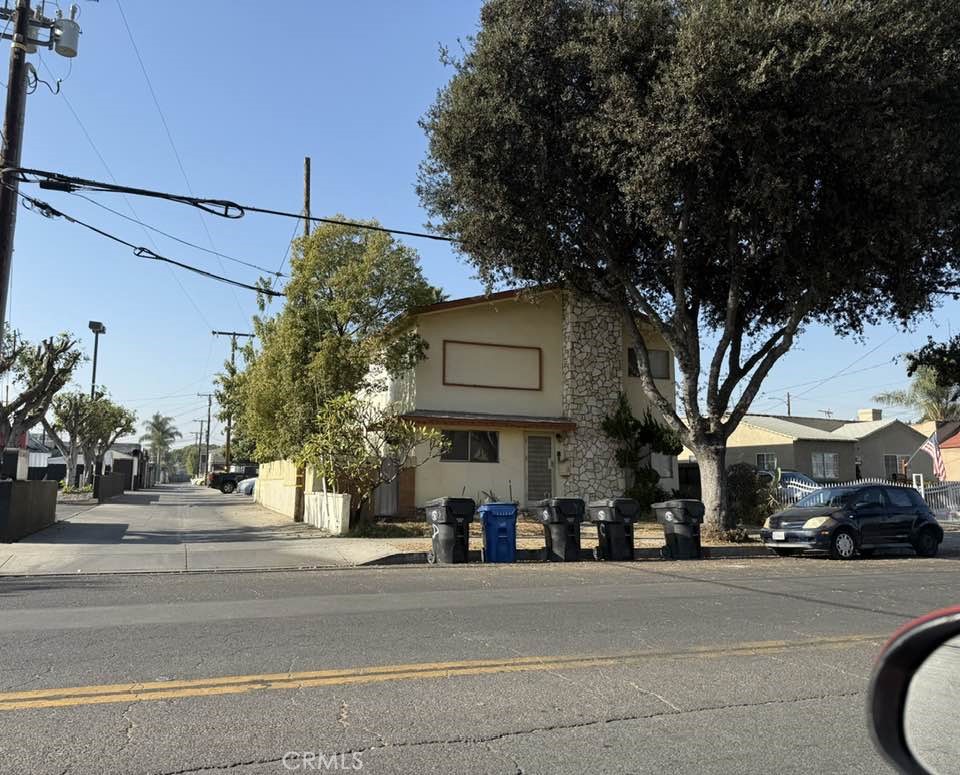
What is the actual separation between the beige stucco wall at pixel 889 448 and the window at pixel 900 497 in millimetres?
25408

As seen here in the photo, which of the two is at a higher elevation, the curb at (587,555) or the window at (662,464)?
the window at (662,464)

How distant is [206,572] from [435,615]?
563 centimetres

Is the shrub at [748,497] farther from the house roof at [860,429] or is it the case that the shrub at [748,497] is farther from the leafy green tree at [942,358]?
the house roof at [860,429]

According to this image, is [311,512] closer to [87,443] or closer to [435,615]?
[435,615]

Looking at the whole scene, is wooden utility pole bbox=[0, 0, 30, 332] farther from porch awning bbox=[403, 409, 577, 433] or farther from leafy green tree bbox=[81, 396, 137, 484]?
leafy green tree bbox=[81, 396, 137, 484]

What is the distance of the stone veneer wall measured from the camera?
2323 centimetres

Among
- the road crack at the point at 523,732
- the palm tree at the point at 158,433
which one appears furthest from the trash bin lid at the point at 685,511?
the palm tree at the point at 158,433

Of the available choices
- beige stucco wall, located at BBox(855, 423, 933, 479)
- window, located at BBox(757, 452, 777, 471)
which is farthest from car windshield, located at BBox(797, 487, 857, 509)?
beige stucco wall, located at BBox(855, 423, 933, 479)

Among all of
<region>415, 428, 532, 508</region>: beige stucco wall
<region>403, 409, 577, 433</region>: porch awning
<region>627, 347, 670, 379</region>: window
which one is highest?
<region>627, 347, 670, 379</region>: window

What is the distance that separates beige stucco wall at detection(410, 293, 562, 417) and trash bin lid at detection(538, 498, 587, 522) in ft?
26.1

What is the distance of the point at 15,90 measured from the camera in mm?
15547

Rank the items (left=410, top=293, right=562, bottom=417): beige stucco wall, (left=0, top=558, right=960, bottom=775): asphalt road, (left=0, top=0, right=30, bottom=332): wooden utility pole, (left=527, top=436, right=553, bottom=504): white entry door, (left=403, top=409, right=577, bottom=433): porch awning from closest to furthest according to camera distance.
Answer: (left=0, top=558, right=960, bottom=775): asphalt road → (left=0, top=0, right=30, bottom=332): wooden utility pole → (left=403, top=409, right=577, bottom=433): porch awning → (left=410, top=293, right=562, bottom=417): beige stucco wall → (left=527, top=436, right=553, bottom=504): white entry door

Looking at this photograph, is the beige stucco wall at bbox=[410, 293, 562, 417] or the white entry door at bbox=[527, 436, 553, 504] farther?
the white entry door at bbox=[527, 436, 553, 504]

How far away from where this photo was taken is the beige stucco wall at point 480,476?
2191 centimetres
